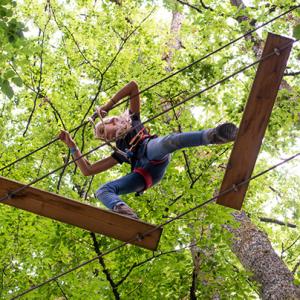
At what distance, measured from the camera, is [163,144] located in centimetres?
381

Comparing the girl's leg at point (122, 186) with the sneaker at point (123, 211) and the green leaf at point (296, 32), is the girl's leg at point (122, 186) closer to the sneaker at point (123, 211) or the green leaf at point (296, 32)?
the sneaker at point (123, 211)

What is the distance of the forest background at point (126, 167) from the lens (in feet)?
21.1

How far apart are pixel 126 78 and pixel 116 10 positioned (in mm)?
1586

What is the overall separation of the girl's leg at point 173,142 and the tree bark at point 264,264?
3.98 meters

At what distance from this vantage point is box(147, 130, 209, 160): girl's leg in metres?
3.58

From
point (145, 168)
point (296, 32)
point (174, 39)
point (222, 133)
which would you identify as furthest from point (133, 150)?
point (174, 39)

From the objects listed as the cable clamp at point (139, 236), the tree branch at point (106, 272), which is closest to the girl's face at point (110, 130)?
the cable clamp at point (139, 236)

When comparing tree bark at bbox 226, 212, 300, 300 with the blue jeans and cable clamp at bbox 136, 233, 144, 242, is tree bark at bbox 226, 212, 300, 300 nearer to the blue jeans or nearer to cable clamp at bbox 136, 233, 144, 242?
the blue jeans

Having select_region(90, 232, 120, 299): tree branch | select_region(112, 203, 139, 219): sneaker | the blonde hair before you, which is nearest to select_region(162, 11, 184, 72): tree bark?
select_region(90, 232, 120, 299): tree branch

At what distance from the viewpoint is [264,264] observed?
7695mm

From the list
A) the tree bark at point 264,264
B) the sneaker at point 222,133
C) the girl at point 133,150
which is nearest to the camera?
the sneaker at point 222,133

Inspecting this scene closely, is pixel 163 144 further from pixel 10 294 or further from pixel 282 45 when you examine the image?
pixel 10 294

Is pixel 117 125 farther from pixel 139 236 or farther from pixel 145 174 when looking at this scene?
pixel 139 236

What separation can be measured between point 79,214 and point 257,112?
1.57 meters
